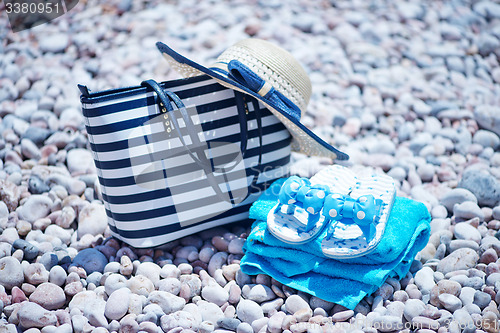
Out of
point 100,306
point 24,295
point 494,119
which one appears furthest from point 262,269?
point 494,119

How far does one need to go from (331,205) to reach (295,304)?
1.35 feet

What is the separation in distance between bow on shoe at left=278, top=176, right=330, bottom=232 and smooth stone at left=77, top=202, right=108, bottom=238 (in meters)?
0.94

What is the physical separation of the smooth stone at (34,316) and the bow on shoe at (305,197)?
1003 mm

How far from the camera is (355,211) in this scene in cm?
183

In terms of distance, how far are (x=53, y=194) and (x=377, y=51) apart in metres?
2.73

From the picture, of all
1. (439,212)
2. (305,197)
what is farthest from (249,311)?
(439,212)

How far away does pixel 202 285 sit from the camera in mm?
2035

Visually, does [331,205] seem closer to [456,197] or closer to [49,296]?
[456,197]

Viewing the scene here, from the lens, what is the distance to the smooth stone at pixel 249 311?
184cm

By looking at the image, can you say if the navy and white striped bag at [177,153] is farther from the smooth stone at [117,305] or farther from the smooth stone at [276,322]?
the smooth stone at [276,322]

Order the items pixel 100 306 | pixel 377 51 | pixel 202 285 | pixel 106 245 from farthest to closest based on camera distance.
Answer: pixel 377 51 → pixel 106 245 → pixel 202 285 → pixel 100 306

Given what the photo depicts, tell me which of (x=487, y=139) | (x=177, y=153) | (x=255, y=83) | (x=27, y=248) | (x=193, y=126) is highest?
(x=255, y=83)

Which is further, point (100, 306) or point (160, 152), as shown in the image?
point (160, 152)

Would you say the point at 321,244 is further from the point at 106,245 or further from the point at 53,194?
the point at 53,194
